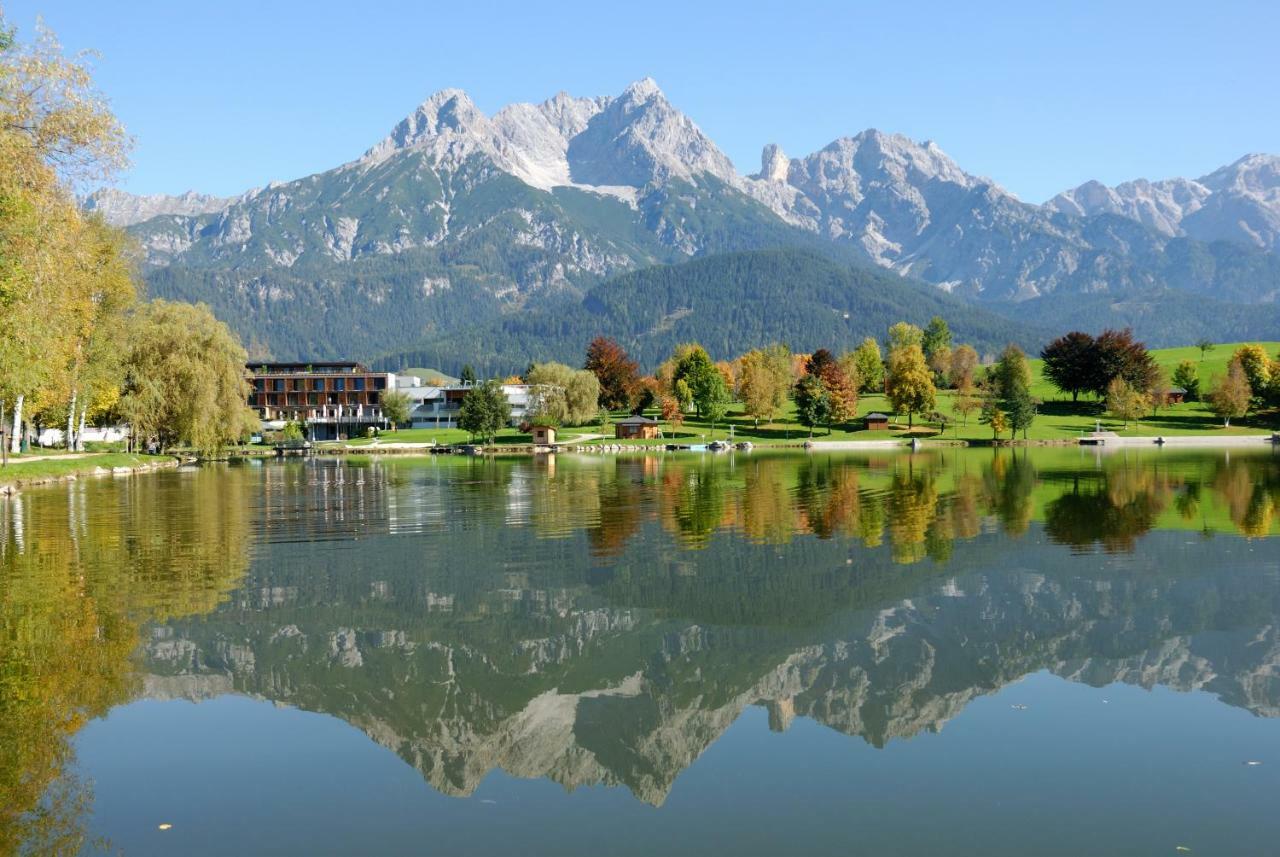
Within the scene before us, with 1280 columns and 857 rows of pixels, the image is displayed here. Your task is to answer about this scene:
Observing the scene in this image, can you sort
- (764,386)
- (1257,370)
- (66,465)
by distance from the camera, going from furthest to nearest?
(1257,370)
(764,386)
(66,465)

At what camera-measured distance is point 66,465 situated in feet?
271

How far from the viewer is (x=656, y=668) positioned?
18781 mm

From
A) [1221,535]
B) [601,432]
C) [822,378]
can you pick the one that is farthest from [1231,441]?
[1221,535]

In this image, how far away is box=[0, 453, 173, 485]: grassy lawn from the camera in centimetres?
7181

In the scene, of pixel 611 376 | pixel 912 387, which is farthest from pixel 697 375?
pixel 912 387

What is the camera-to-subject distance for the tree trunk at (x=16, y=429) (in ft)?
273

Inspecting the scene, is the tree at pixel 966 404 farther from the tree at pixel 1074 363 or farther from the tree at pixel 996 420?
the tree at pixel 1074 363

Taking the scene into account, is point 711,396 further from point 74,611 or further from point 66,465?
point 74,611

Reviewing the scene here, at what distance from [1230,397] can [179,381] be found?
133227 mm

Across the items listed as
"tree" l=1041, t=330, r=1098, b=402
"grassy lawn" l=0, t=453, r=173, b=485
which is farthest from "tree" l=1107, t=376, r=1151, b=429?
"grassy lawn" l=0, t=453, r=173, b=485

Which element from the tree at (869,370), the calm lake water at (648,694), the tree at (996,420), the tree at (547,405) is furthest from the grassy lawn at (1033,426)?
the calm lake water at (648,694)

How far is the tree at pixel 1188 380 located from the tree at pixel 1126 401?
73.8ft

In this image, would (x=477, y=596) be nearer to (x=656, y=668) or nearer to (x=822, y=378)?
(x=656, y=668)

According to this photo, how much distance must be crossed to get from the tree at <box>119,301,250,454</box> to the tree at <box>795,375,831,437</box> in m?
77.2
